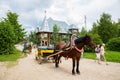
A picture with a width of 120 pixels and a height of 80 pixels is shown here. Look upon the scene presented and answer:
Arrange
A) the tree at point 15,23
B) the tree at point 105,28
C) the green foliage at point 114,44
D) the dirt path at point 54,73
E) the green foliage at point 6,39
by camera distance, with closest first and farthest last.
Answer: the dirt path at point 54,73
the green foliage at point 6,39
the green foliage at point 114,44
the tree at point 15,23
the tree at point 105,28

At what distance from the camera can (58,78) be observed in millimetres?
10195

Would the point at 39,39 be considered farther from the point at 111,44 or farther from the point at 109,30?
the point at 111,44

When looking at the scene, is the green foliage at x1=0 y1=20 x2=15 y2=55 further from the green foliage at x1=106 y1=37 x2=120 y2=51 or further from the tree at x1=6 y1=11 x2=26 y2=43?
the green foliage at x1=106 y1=37 x2=120 y2=51

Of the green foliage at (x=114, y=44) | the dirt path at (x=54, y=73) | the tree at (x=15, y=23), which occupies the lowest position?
the dirt path at (x=54, y=73)

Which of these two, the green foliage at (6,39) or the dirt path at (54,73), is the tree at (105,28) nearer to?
the green foliage at (6,39)

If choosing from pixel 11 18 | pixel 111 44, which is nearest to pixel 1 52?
pixel 11 18

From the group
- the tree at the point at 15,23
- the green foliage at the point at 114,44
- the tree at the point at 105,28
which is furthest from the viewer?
the tree at the point at 105,28

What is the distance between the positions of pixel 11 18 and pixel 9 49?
992cm

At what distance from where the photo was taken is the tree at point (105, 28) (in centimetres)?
5122

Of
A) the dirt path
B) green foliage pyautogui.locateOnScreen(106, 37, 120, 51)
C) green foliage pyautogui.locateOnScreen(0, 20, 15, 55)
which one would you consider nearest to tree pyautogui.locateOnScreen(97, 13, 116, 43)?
green foliage pyautogui.locateOnScreen(106, 37, 120, 51)

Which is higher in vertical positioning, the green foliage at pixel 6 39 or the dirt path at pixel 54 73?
the green foliage at pixel 6 39

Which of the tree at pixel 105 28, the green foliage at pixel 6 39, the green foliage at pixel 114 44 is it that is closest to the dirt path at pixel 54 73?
the green foliage at pixel 6 39

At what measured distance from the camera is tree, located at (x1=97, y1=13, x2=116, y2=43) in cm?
5122

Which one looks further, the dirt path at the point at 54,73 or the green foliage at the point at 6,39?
the green foliage at the point at 6,39
